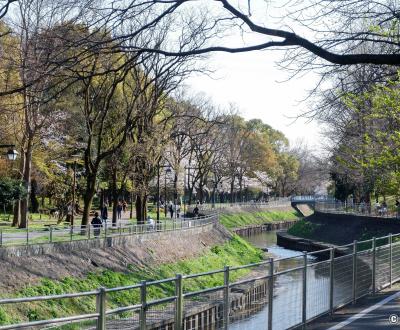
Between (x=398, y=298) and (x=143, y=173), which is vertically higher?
(x=143, y=173)

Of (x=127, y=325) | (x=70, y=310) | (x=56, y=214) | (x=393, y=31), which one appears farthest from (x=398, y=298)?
(x=56, y=214)

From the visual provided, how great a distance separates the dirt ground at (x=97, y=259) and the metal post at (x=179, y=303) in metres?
12.9

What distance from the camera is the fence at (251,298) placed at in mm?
6660

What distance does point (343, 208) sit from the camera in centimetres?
5369

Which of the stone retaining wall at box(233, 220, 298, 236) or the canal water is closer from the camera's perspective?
the canal water

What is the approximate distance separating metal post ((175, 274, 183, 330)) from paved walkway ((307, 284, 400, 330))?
354 centimetres

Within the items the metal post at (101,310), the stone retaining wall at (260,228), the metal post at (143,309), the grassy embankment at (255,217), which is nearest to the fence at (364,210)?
the stone retaining wall at (260,228)

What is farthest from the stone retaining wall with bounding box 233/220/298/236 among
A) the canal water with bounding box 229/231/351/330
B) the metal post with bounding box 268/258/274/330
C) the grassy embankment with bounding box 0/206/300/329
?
the metal post with bounding box 268/258/274/330

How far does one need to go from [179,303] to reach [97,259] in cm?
1787

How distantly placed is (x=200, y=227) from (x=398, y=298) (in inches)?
1030

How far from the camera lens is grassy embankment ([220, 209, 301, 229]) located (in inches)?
2637

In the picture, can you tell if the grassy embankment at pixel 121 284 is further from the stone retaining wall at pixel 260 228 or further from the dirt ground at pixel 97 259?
the stone retaining wall at pixel 260 228

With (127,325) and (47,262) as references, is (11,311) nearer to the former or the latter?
(47,262)

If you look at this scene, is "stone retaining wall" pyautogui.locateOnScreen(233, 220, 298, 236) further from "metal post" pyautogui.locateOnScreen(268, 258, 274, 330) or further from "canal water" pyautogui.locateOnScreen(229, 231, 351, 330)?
"metal post" pyautogui.locateOnScreen(268, 258, 274, 330)
